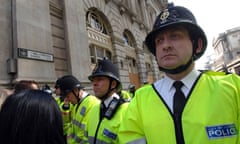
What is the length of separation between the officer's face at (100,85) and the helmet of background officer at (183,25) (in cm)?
141

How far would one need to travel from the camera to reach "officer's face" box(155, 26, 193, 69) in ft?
5.10

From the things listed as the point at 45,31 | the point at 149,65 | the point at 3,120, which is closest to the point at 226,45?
the point at 149,65

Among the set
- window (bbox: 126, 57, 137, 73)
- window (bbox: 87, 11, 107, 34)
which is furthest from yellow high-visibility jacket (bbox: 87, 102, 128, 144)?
window (bbox: 126, 57, 137, 73)

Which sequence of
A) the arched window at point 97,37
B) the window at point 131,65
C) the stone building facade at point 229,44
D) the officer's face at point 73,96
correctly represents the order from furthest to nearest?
the stone building facade at point 229,44 → the window at point 131,65 → the arched window at point 97,37 → the officer's face at point 73,96

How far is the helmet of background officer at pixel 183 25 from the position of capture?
5.20ft

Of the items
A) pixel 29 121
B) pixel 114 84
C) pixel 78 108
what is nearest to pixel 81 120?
pixel 78 108

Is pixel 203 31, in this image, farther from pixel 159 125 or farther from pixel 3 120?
pixel 3 120

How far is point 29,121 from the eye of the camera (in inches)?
50.1

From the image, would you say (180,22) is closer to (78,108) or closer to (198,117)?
(198,117)

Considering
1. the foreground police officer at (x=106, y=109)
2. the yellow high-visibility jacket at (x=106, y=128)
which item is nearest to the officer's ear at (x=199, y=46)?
the foreground police officer at (x=106, y=109)

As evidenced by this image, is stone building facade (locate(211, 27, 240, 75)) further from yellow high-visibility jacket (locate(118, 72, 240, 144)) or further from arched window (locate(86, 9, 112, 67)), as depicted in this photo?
yellow high-visibility jacket (locate(118, 72, 240, 144))

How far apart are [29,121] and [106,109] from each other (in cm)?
149

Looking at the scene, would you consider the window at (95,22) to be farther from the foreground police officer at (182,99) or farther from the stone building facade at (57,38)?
the foreground police officer at (182,99)

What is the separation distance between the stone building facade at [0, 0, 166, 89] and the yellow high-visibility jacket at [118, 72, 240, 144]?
5847 mm
